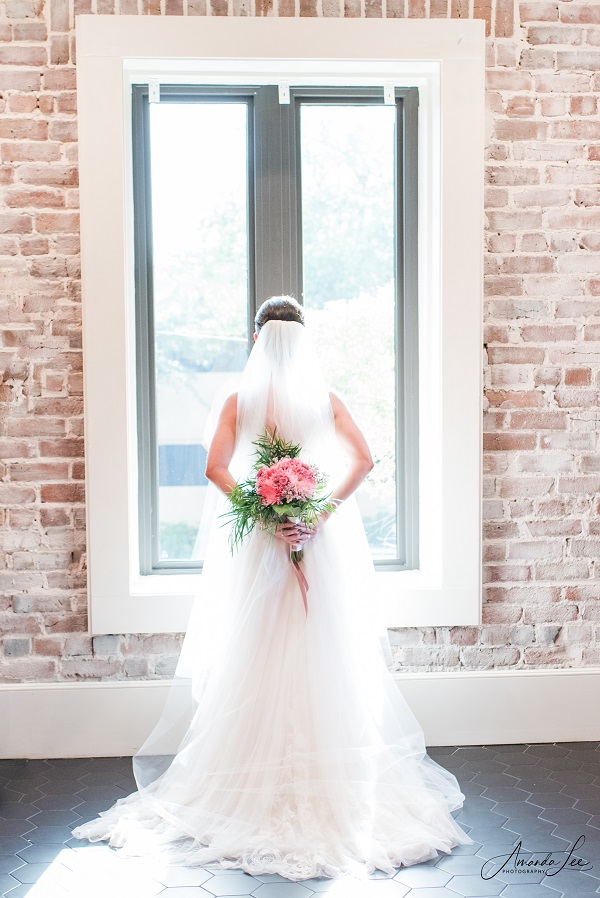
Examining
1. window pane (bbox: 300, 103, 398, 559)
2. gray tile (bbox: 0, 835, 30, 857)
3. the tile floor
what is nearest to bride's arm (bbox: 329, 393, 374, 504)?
window pane (bbox: 300, 103, 398, 559)

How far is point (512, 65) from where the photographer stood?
3.59 metres

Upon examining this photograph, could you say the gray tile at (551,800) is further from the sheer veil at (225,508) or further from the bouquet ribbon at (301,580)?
the bouquet ribbon at (301,580)

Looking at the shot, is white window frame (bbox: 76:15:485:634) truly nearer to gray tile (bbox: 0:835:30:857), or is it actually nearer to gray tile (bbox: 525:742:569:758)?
gray tile (bbox: 525:742:569:758)

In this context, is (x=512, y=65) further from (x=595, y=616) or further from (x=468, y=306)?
(x=595, y=616)

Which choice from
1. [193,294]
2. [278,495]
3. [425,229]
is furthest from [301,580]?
[425,229]

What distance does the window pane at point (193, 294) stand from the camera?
Result: 12.5 feet

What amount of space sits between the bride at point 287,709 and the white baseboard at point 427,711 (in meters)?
0.38

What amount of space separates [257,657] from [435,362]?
5.38ft

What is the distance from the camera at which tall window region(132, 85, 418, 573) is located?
149 inches

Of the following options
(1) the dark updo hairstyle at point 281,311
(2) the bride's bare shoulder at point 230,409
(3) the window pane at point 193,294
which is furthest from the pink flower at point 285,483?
(3) the window pane at point 193,294

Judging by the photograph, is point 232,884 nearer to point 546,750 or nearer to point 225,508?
point 225,508

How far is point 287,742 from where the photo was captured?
2.85m

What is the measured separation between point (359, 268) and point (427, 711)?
2.20 metres

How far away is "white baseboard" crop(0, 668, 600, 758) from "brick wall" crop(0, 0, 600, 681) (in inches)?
3.1
